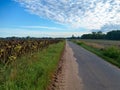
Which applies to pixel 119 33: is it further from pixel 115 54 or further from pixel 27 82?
pixel 27 82

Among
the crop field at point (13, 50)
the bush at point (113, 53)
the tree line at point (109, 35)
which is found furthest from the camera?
the tree line at point (109, 35)

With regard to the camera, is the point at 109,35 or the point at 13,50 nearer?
the point at 13,50

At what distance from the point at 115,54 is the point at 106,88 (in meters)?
15.6

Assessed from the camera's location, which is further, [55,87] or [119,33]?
[119,33]

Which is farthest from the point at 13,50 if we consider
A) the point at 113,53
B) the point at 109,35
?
the point at 109,35

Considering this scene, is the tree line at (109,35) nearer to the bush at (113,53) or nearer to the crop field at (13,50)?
the bush at (113,53)

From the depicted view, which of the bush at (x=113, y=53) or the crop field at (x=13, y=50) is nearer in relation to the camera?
the crop field at (x=13, y=50)

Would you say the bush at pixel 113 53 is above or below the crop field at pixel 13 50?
below

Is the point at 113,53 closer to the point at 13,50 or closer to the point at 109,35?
the point at 13,50

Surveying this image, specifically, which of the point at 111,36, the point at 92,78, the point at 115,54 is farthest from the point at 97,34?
the point at 92,78

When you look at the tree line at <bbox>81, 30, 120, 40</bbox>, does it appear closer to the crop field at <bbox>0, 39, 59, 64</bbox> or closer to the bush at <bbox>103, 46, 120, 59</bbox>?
the bush at <bbox>103, 46, 120, 59</bbox>

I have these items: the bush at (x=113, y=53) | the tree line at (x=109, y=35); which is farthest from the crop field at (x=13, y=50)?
the tree line at (x=109, y=35)

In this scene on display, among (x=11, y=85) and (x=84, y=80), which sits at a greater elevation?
(x=11, y=85)

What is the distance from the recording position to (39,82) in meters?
8.38
